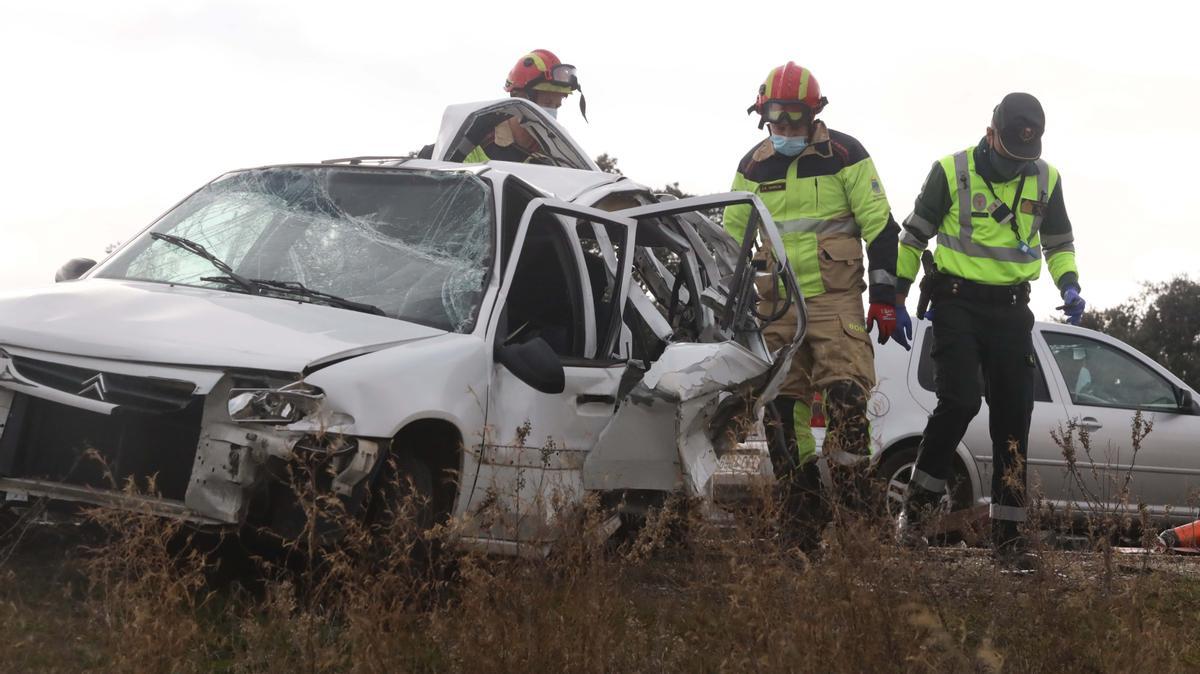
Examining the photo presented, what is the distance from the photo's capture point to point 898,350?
947cm

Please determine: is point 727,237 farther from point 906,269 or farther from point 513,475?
point 513,475

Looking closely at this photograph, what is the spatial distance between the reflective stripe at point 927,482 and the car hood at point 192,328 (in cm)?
269

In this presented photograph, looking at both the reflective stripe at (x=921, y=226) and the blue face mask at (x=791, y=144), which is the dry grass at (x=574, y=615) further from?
the blue face mask at (x=791, y=144)

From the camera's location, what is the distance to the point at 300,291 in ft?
17.7

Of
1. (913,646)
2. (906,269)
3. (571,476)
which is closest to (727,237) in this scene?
(906,269)

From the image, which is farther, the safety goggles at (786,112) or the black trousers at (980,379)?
the safety goggles at (786,112)

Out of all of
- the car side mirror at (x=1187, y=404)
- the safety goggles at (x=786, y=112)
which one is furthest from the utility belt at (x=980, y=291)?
the car side mirror at (x=1187, y=404)

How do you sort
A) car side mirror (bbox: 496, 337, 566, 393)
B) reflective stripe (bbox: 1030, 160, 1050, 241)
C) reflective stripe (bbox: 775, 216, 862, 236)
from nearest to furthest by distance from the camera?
car side mirror (bbox: 496, 337, 566, 393), reflective stripe (bbox: 1030, 160, 1050, 241), reflective stripe (bbox: 775, 216, 862, 236)

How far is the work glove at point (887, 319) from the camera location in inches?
278

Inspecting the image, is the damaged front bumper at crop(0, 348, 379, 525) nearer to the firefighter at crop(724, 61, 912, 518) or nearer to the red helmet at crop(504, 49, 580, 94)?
the firefighter at crop(724, 61, 912, 518)

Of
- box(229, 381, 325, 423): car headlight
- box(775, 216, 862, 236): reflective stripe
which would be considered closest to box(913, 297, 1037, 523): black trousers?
box(775, 216, 862, 236): reflective stripe

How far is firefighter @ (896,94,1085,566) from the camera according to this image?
6.86m

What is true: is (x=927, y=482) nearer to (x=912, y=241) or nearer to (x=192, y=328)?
(x=912, y=241)

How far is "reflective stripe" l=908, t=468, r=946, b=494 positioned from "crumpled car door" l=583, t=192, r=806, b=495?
96 centimetres
